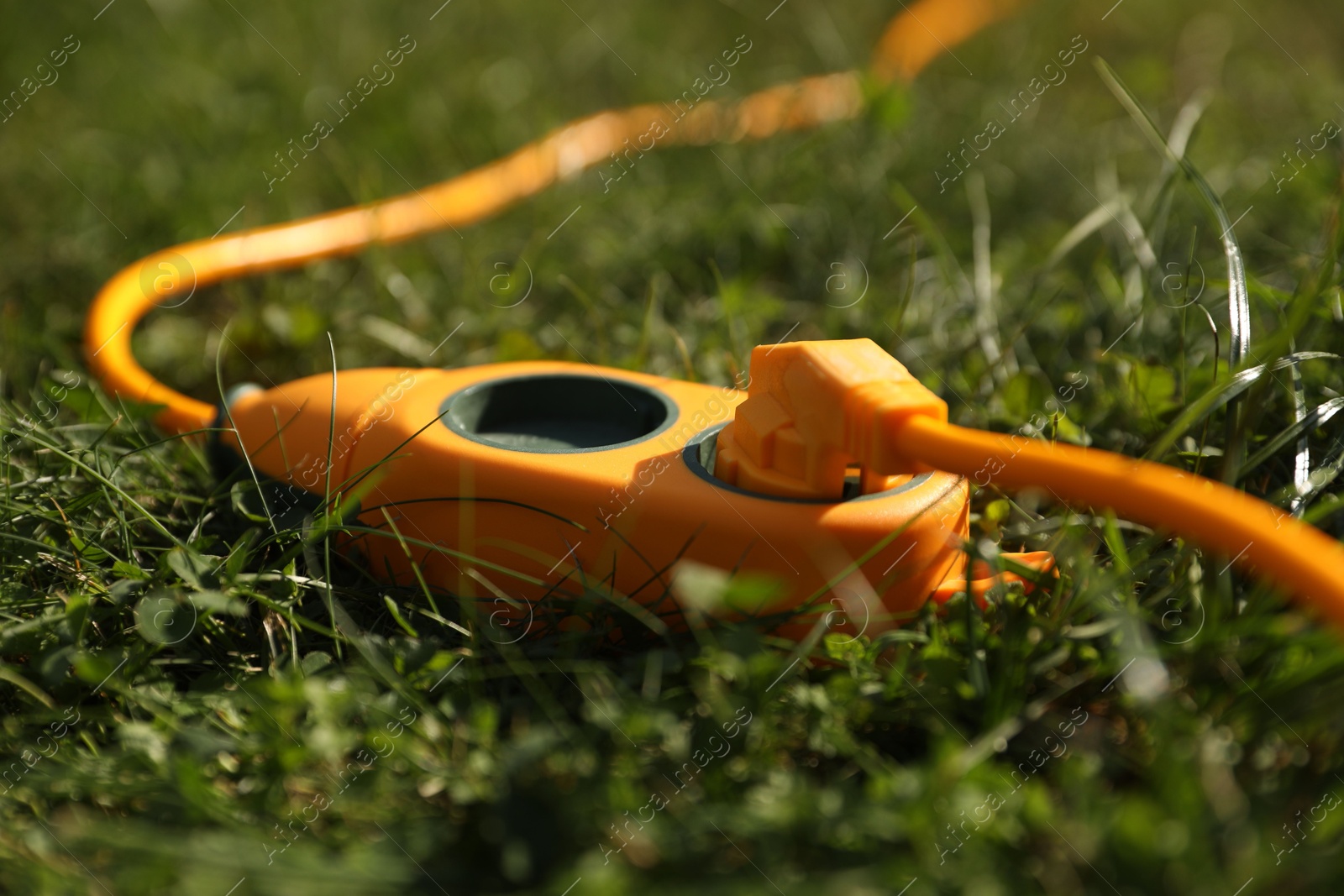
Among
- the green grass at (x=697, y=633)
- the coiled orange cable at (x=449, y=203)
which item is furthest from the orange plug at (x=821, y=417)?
the coiled orange cable at (x=449, y=203)

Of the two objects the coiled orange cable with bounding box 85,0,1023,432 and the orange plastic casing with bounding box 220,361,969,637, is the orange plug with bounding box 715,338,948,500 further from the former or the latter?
the coiled orange cable with bounding box 85,0,1023,432

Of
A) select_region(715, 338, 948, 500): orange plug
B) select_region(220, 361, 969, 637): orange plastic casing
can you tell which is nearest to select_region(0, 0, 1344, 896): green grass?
select_region(220, 361, 969, 637): orange plastic casing

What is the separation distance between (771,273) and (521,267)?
0.53 m

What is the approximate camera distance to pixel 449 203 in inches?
101

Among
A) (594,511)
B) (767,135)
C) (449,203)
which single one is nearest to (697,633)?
(594,511)

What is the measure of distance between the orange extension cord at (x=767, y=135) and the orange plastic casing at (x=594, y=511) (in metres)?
0.13

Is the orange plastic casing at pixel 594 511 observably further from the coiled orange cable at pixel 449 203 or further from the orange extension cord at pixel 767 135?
the coiled orange cable at pixel 449 203

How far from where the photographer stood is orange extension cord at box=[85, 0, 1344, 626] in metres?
0.90

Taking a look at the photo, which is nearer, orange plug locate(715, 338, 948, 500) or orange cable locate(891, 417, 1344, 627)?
orange cable locate(891, 417, 1344, 627)

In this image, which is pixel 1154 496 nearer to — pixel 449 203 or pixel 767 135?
pixel 449 203

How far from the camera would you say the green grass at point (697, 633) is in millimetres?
888

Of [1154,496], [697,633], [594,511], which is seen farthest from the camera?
[594,511]

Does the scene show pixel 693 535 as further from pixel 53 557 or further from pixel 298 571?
pixel 53 557

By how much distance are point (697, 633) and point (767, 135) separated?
81.5 inches
